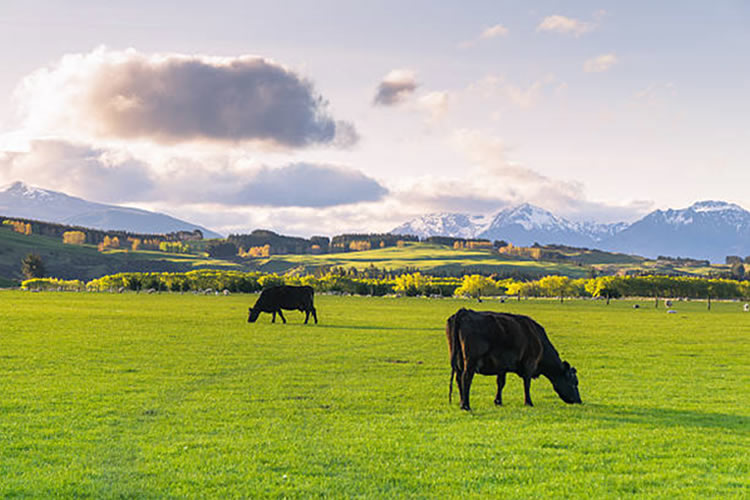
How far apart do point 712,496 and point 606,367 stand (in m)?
19.2

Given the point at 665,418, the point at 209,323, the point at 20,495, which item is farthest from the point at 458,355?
the point at 209,323

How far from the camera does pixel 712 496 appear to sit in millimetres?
10766

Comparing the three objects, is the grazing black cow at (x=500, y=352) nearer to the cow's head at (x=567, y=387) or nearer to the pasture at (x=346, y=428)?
the cow's head at (x=567, y=387)

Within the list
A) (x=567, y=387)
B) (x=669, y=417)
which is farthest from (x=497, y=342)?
(x=669, y=417)

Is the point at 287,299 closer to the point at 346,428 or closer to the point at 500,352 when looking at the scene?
the point at 500,352

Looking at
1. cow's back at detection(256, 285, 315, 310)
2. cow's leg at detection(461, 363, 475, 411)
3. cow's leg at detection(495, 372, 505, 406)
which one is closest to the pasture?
cow's leg at detection(495, 372, 505, 406)

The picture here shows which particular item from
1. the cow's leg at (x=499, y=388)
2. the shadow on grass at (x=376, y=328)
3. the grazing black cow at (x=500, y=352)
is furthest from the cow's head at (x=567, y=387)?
the shadow on grass at (x=376, y=328)

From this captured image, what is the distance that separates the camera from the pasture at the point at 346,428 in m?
11.4

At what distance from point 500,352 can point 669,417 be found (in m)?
4.84

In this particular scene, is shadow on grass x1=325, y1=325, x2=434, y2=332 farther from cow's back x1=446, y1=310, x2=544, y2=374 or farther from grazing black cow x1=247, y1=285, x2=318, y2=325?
cow's back x1=446, y1=310, x2=544, y2=374

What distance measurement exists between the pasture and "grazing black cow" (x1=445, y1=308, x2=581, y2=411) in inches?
30.2

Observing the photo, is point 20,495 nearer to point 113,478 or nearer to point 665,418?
point 113,478

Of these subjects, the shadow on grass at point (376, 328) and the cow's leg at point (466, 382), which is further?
the shadow on grass at point (376, 328)

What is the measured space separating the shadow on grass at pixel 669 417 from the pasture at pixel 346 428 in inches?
2.6
